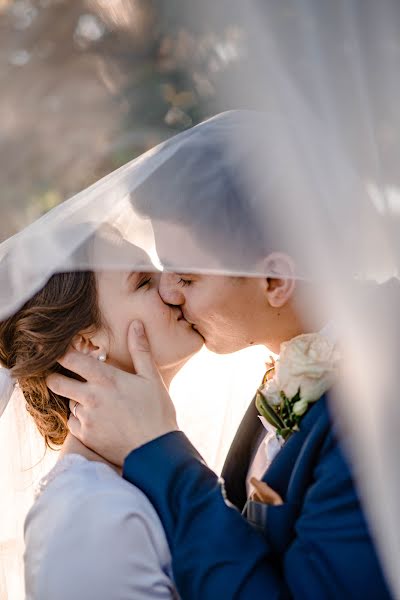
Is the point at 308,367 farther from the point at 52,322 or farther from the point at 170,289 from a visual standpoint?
the point at 52,322

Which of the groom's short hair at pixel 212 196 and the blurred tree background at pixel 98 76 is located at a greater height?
the blurred tree background at pixel 98 76

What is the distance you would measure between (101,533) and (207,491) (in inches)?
10.8

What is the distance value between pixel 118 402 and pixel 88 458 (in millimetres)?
195

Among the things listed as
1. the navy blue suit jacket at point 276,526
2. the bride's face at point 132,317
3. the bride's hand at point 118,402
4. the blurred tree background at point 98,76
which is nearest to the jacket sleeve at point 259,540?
the navy blue suit jacket at point 276,526

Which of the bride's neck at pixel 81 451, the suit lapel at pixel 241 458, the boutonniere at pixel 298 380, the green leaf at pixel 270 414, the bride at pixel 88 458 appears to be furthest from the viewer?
the suit lapel at pixel 241 458

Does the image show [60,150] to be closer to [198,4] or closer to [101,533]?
[198,4]

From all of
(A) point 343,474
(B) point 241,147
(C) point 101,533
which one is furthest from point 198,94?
(C) point 101,533

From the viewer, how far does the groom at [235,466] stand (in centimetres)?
171

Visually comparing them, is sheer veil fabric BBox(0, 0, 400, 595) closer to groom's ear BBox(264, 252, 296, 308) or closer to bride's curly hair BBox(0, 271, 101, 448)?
groom's ear BBox(264, 252, 296, 308)

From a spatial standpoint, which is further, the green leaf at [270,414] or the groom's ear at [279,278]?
the green leaf at [270,414]

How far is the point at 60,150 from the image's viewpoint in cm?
190

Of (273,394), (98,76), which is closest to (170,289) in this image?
(273,394)

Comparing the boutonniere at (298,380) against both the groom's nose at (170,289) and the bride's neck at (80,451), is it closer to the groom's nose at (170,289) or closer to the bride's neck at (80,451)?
the groom's nose at (170,289)

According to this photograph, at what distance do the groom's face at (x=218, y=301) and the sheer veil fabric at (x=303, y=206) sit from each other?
0.14 m
